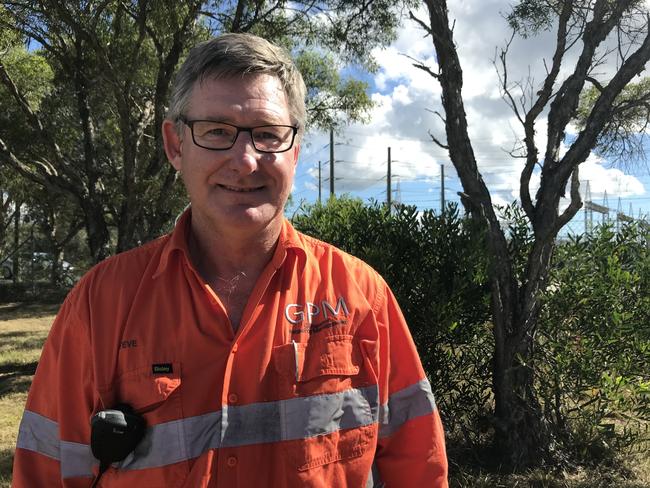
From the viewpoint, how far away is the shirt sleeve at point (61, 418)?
1.51 metres

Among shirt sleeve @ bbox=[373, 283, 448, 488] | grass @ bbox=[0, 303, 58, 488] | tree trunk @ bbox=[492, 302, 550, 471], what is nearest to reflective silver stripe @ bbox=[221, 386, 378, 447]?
shirt sleeve @ bbox=[373, 283, 448, 488]

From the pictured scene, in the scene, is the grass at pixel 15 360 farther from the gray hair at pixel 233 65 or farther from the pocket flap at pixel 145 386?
the gray hair at pixel 233 65

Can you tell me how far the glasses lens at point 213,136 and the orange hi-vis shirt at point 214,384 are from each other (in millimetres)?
330

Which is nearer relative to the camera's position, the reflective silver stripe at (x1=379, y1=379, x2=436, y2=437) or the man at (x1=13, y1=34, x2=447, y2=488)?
the man at (x1=13, y1=34, x2=447, y2=488)

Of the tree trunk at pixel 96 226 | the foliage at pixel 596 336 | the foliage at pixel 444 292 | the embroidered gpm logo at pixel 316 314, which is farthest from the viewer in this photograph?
the tree trunk at pixel 96 226

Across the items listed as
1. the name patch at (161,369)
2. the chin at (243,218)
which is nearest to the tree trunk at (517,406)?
the chin at (243,218)

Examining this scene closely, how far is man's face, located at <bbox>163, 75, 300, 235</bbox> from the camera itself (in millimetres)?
1605

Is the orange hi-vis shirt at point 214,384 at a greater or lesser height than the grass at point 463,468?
greater

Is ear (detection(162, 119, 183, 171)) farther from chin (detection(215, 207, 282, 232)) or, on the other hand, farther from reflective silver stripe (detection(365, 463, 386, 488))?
reflective silver stripe (detection(365, 463, 386, 488))

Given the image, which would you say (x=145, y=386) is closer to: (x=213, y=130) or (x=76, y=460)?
(x=76, y=460)

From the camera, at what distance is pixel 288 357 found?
1.58 metres

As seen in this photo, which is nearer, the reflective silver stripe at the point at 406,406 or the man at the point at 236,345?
the man at the point at 236,345

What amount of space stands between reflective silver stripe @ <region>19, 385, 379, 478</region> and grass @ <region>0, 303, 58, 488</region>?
4.07 metres

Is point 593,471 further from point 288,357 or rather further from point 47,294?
point 47,294
